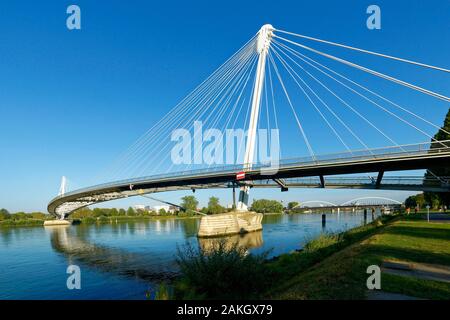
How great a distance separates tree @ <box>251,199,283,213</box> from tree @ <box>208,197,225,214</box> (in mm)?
40761

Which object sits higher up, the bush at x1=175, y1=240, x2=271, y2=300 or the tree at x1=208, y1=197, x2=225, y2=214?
the bush at x1=175, y1=240, x2=271, y2=300

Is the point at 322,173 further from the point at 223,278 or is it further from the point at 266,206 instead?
the point at 266,206

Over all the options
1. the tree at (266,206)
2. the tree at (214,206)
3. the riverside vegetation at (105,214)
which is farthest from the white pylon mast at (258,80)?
the tree at (266,206)

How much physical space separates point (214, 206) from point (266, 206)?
5048 centimetres

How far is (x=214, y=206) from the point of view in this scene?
11606 cm

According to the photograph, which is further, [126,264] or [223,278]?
[126,264]

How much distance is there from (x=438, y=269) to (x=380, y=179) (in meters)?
30.6

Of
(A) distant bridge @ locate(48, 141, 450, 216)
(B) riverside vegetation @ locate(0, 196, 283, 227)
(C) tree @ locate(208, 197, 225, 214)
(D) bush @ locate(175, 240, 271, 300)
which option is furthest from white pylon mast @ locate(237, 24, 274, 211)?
(C) tree @ locate(208, 197, 225, 214)

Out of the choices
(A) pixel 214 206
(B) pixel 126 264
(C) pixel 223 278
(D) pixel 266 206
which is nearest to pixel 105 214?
(A) pixel 214 206

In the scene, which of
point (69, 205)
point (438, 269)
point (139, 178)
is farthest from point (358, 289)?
point (69, 205)

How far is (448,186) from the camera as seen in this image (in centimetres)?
3588

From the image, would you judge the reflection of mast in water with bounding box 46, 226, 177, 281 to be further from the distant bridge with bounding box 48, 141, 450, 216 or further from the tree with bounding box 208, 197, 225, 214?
the tree with bounding box 208, 197, 225, 214

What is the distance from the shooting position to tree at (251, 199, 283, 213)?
499 ft
